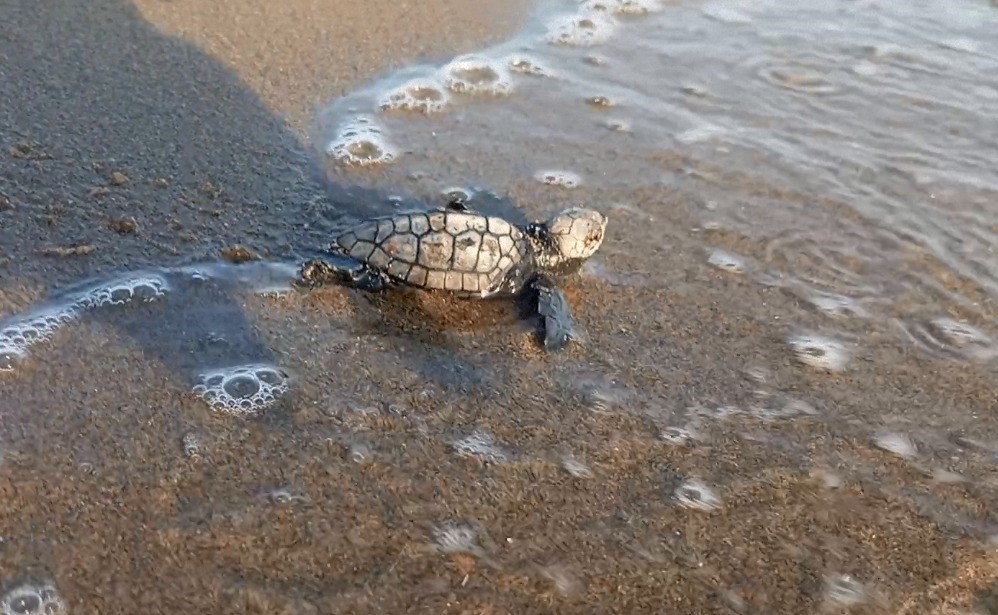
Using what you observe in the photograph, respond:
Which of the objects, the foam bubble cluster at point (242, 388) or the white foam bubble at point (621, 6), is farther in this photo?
the white foam bubble at point (621, 6)

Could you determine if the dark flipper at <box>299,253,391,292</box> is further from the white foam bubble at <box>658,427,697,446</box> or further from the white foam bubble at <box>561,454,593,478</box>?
the white foam bubble at <box>658,427,697,446</box>

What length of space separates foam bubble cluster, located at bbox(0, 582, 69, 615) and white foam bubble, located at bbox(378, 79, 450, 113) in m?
3.21

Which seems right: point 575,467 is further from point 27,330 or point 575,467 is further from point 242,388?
point 27,330

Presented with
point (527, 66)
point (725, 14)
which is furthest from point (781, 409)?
point (725, 14)

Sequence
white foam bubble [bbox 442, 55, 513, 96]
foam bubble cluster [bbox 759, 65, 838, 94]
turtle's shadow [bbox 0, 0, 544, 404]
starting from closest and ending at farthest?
turtle's shadow [bbox 0, 0, 544, 404] → white foam bubble [bbox 442, 55, 513, 96] → foam bubble cluster [bbox 759, 65, 838, 94]

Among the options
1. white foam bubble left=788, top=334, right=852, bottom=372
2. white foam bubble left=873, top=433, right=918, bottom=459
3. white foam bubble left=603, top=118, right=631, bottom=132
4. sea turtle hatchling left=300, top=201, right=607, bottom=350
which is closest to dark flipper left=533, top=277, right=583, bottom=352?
sea turtle hatchling left=300, top=201, right=607, bottom=350

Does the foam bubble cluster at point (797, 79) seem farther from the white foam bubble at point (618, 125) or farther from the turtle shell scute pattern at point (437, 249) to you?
the turtle shell scute pattern at point (437, 249)

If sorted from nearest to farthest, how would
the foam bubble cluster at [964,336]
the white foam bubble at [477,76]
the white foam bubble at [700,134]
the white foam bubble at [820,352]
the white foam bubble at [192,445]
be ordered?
the white foam bubble at [192,445]
the white foam bubble at [820,352]
the foam bubble cluster at [964,336]
the white foam bubble at [700,134]
the white foam bubble at [477,76]

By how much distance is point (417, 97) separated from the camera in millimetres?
4711

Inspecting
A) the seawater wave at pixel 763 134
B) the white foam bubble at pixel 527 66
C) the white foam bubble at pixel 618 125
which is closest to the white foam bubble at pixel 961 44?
the seawater wave at pixel 763 134

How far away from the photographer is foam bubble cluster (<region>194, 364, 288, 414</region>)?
2643mm

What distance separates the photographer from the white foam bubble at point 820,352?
3137mm

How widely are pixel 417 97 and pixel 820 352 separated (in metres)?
2.76

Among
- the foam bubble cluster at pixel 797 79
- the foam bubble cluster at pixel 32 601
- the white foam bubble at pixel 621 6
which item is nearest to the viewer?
the foam bubble cluster at pixel 32 601
